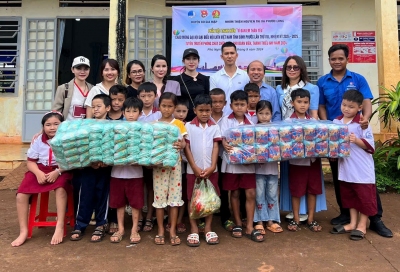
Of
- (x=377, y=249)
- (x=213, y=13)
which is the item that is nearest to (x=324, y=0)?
(x=213, y=13)

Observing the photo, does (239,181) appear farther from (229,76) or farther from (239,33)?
(239,33)

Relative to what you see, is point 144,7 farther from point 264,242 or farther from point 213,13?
point 264,242

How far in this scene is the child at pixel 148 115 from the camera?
320 cm

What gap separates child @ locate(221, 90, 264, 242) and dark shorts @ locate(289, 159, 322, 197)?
1.53ft

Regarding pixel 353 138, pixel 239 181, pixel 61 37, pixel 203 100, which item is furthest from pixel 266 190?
pixel 61 37

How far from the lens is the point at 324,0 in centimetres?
699

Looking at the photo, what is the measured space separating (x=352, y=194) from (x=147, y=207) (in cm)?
212

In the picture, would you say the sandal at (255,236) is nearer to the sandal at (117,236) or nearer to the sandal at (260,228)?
the sandal at (260,228)

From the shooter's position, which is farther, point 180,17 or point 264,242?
point 180,17

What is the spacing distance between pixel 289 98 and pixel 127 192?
75.2 inches

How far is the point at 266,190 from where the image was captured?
10.8ft

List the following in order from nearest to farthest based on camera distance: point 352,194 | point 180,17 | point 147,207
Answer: point 352,194
point 147,207
point 180,17

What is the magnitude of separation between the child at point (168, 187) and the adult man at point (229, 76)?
774 mm

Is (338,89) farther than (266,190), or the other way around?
(338,89)
